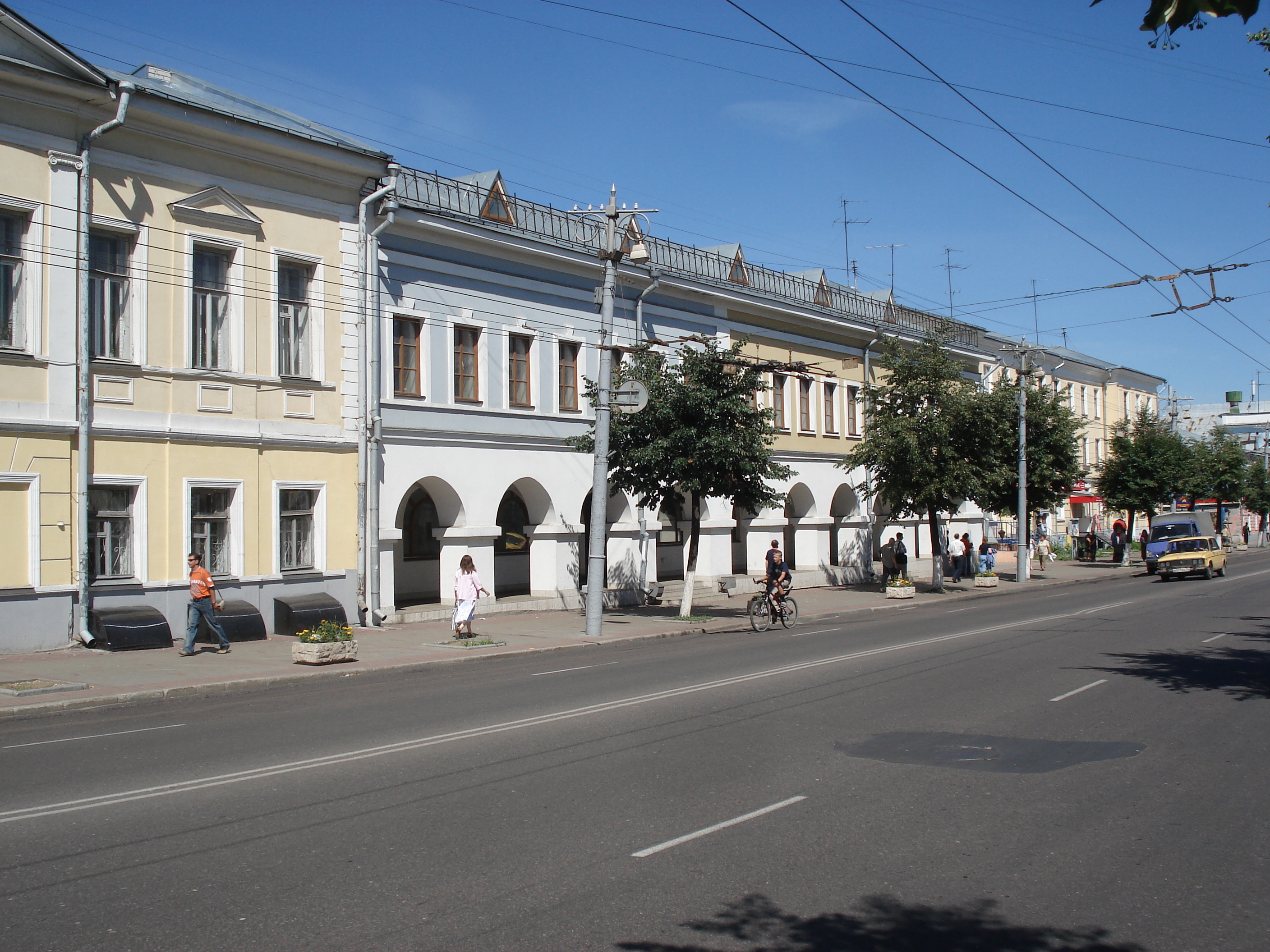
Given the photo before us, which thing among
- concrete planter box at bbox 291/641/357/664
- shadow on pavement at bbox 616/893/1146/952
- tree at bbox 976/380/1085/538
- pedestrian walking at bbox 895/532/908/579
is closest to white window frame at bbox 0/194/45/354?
concrete planter box at bbox 291/641/357/664

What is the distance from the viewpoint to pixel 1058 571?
46188mm

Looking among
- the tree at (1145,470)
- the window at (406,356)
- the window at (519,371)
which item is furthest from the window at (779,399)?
the tree at (1145,470)

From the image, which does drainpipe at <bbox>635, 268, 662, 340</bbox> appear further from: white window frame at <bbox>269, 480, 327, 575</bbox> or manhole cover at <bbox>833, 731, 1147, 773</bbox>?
manhole cover at <bbox>833, 731, 1147, 773</bbox>

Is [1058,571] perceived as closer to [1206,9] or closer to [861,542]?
[861,542]

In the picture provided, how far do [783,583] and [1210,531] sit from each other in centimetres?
3465

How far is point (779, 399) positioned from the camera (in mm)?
35719

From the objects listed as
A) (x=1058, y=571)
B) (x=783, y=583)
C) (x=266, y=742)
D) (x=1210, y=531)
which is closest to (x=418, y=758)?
(x=266, y=742)

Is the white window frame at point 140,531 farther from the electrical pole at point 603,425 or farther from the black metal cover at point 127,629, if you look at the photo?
the electrical pole at point 603,425

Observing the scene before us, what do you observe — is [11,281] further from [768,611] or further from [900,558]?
[900,558]

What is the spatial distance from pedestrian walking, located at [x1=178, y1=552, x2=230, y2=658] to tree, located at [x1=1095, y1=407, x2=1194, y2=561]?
45.7 metres

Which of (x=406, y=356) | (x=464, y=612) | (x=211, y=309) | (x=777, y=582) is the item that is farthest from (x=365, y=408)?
(x=777, y=582)

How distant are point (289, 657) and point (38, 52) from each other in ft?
33.4

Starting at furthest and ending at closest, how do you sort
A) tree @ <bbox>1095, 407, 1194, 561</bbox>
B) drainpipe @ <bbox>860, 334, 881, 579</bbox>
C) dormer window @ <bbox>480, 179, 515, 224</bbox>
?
tree @ <bbox>1095, 407, 1194, 561</bbox>
drainpipe @ <bbox>860, 334, 881, 579</bbox>
dormer window @ <bbox>480, 179, 515, 224</bbox>

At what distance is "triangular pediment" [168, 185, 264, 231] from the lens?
1939cm
